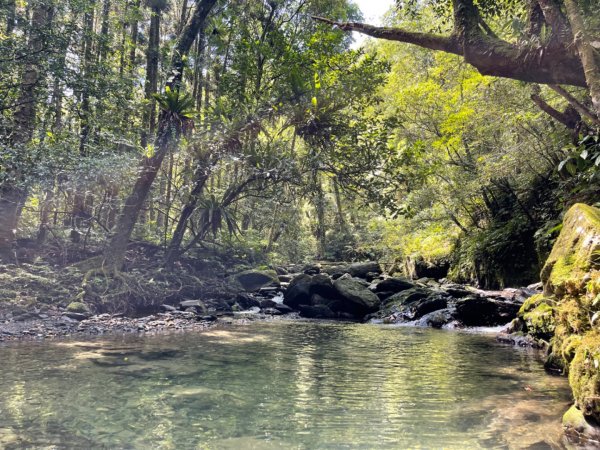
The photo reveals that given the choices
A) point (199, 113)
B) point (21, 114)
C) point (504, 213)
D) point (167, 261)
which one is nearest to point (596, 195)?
point (504, 213)

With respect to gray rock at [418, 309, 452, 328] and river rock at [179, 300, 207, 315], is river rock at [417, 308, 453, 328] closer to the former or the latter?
gray rock at [418, 309, 452, 328]

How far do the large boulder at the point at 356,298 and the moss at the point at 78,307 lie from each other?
7.38 meters

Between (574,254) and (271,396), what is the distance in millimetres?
3790

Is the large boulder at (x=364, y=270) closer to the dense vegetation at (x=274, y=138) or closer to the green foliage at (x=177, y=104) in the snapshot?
the dense vegetation at (x=274, y=138)

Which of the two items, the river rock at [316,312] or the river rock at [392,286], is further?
the river rock at [392,286]

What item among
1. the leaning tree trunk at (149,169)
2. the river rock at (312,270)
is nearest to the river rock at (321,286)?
the river rock at (312,270)

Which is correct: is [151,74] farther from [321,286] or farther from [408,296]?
[408,296]

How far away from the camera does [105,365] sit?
6.34 m

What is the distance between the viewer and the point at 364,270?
22828mm

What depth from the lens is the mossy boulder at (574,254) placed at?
4617 millimetres

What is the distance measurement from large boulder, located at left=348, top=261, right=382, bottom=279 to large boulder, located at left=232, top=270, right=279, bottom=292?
5442mm

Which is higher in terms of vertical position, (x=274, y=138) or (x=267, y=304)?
(x=274, y=138)

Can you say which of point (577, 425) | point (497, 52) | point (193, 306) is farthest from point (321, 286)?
point (577, 425)

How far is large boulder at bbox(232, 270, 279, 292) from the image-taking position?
17.2 meters
